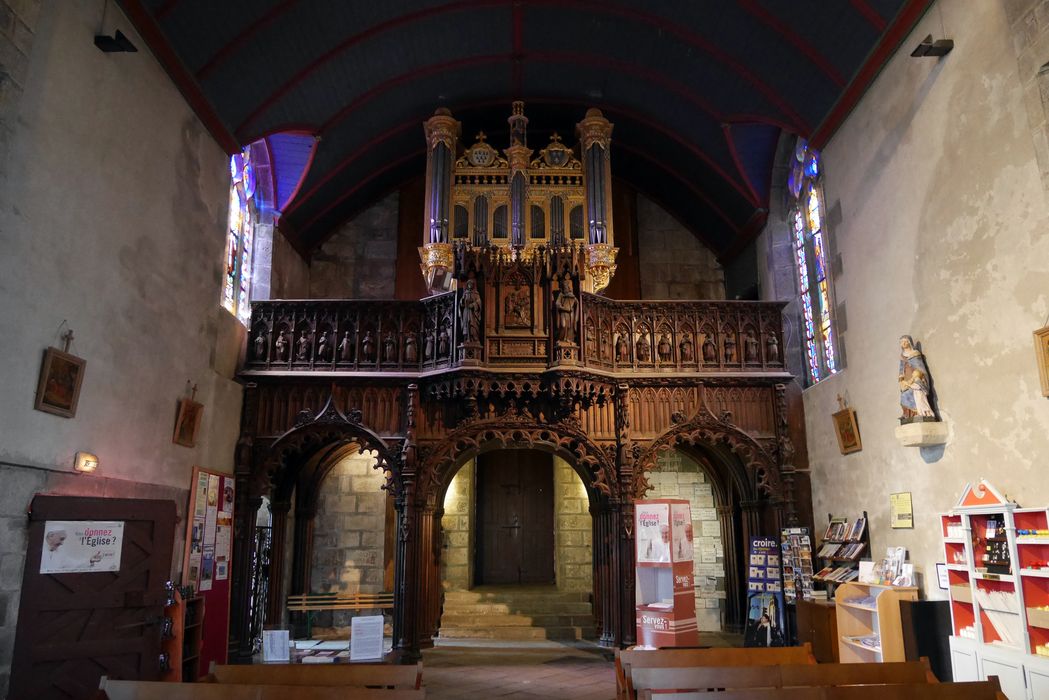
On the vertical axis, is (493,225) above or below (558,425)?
above

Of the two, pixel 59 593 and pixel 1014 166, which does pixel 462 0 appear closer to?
pixel 1014 166

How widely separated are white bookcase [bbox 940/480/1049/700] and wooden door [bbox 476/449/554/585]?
1082cm

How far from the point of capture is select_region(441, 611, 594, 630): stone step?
1434 centimetres

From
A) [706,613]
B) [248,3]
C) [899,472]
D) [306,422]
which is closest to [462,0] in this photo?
[248,3]

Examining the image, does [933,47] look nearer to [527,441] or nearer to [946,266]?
[946,266]

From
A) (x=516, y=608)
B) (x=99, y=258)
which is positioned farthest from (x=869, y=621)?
(x=99, y=258)

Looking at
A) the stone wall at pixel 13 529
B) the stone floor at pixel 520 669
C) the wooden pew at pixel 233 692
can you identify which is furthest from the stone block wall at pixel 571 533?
the wooden pew at pixel 233 692

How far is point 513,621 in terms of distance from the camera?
14469 millimetres

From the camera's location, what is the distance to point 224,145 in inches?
428

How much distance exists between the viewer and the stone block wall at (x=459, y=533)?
1602 cm

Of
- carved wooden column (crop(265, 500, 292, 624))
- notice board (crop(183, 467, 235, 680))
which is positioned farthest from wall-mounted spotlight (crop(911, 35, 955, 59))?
carved wooden column (crop(265, 500, 292, 624))

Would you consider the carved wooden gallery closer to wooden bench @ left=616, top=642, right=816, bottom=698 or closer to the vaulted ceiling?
the vaulted ceiling

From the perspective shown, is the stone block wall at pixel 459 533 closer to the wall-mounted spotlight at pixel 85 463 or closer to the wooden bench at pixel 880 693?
the wall-mounted spotlight at pixel 85 463

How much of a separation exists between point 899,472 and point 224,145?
32.9ft
